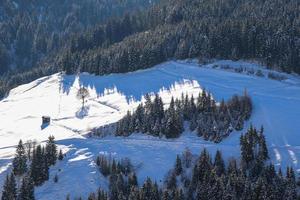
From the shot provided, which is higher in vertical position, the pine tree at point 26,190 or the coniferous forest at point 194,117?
the coniferous forest at point 194,117

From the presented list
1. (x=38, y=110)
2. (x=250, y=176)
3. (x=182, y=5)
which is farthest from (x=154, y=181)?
(x=182, y=5)

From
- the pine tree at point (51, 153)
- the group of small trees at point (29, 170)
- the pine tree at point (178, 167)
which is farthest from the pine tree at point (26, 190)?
the pine tree at point (178, 167)

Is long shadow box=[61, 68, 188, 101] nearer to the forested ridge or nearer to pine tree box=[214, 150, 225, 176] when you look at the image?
the forested ridge

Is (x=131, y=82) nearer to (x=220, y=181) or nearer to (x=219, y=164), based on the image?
(x=219, y=164)

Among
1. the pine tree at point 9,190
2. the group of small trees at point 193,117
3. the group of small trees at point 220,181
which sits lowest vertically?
the pine tree at point 9,190

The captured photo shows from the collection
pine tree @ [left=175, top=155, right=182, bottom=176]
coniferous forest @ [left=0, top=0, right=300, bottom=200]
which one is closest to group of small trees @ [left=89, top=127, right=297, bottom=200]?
pine tree @ [left=175, top=155, right=182, bottom=176]

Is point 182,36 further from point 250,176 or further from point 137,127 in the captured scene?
point 250,176

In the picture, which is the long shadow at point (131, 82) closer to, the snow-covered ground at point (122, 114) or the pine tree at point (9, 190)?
the snow-covered ground at point (122, 114)
